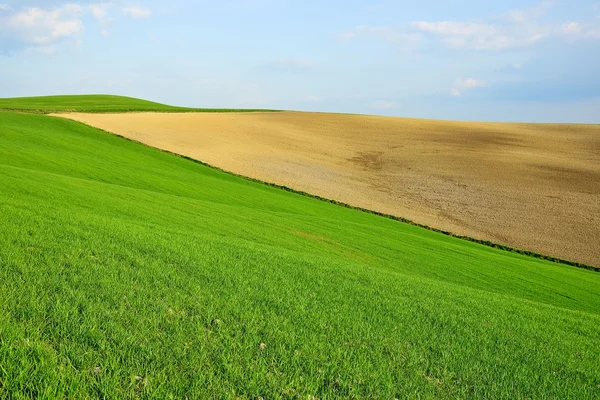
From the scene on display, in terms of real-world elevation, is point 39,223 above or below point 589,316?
above

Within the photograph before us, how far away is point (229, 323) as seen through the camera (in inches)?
283

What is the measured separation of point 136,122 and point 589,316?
49.7 meters

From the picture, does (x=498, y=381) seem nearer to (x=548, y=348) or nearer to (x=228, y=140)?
(x=548, y=348)

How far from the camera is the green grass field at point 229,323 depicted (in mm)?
5520

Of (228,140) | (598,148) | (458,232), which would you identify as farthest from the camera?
(598,148)

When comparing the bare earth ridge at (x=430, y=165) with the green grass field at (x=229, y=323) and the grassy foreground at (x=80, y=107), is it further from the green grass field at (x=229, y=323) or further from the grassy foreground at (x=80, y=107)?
the green grass field at (x=229, y=323)

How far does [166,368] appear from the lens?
5.59m

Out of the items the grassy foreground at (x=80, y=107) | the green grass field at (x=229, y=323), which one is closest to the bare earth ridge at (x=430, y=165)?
the grassy foreground at (x=80, y=107)

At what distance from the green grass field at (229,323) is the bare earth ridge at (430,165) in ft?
61.4

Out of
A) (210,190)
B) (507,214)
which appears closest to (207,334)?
(210,190)

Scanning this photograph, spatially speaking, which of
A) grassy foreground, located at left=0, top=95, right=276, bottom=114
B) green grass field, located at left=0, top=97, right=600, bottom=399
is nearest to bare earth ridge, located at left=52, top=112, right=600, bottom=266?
grassy foreground, located at left=0, top=95, right=276, bottom=114

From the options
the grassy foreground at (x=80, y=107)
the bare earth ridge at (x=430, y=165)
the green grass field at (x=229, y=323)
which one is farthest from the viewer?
the grassy foreground at (x=80, y=107)

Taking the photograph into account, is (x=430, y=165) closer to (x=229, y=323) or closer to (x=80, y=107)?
(x=229, y=323)

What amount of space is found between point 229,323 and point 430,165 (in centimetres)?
4572
